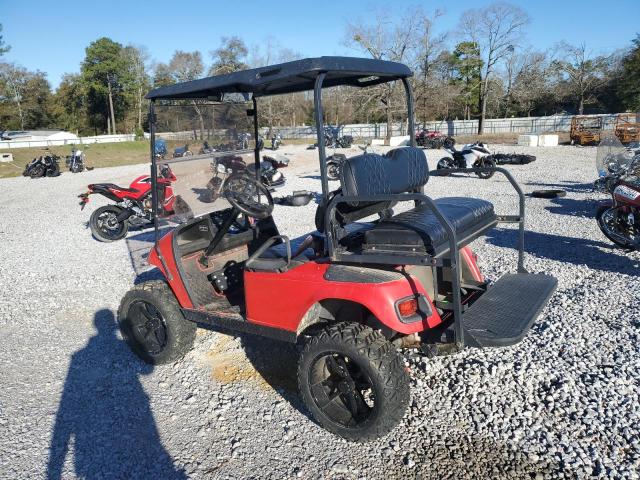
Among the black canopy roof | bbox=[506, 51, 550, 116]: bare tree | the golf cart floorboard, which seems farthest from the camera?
bbox=[506, 51, 550, 116]: bare tree

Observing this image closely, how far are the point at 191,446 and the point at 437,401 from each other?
159cm

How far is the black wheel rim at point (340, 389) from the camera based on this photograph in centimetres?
279

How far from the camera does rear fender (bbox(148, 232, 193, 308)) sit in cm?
365

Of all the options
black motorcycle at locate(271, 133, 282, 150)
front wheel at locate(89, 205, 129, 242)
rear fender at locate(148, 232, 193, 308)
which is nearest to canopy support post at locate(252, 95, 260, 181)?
rear fender at locate(148, 232, 193, 308)

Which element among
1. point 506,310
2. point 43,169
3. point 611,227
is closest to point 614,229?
point 611,227

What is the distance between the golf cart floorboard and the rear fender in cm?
207

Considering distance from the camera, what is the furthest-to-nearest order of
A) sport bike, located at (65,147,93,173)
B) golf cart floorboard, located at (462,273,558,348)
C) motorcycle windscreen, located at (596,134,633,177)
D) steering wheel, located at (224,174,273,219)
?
sport bike, located at (65,147,93,173)
motorcycle windscreen, located at (596,134,633,177)
steering wheel, located at (224,174,273,219)
golf cart floorboard, located at (462,273,558,348)

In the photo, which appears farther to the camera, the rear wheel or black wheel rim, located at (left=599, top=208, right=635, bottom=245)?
the rear wheel

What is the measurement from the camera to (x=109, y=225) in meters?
8.70

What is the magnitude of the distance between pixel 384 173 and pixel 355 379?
127 cm

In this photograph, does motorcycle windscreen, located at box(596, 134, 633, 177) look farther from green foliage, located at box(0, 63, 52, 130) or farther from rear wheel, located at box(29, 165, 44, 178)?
green foliage, located at box(0, 63, 52, 130)

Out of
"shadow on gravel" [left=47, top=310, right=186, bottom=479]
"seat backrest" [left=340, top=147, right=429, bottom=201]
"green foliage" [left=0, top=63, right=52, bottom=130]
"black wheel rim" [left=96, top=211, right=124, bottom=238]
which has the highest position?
"green foliage" [left=0, top=63, right=52, bottom=130]

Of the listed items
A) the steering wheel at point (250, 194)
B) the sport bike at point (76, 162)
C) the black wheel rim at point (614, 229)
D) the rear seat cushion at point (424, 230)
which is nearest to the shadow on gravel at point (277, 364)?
the steering wheel at point (250, 194)

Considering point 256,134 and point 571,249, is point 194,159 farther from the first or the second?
point 571,249
